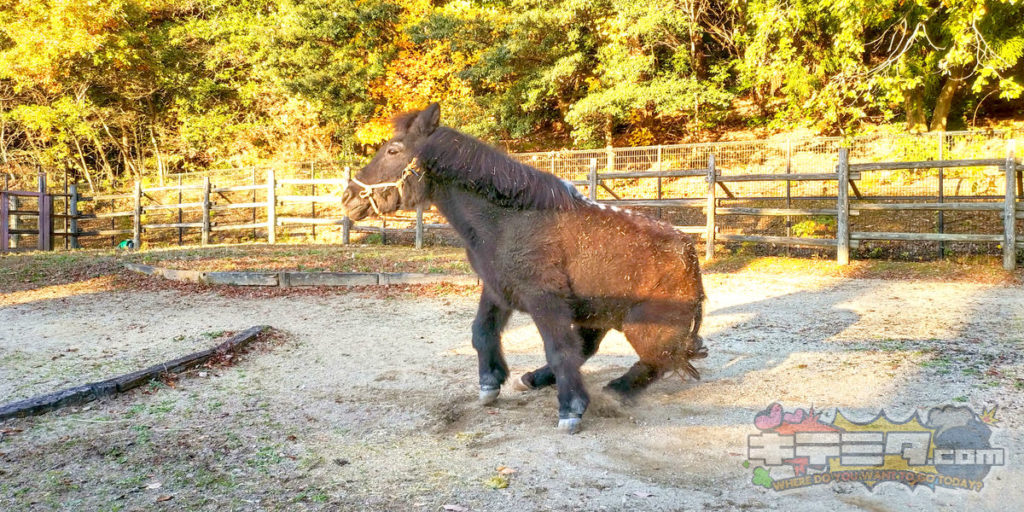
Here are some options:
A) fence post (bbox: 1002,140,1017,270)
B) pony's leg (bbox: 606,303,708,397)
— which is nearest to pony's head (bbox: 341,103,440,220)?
pony's leg (bbox: 606,303,708,397)

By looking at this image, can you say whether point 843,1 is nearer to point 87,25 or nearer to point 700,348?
point 700,348

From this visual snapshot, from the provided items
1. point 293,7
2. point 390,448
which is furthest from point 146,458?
point 293,7

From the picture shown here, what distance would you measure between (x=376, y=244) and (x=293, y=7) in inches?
527

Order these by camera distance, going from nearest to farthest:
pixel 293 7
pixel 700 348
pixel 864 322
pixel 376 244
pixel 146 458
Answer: pixel 146 458, pixel 700 348, pixel 864 322, pixel 376 244, pixel 293 7

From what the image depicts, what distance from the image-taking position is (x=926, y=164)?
1273cm

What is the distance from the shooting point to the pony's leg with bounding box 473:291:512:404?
4785mm

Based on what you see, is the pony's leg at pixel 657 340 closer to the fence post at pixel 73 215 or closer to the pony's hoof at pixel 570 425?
the pony's hoof at pixel 570 425

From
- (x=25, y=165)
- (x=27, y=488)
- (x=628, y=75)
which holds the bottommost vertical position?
(x=27, y=488)

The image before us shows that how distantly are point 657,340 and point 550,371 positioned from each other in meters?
0.95

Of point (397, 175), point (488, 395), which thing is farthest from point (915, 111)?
point (397, 175)

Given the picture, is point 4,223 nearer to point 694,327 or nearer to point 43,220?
point 43,220

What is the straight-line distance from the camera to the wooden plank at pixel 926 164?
12219mm

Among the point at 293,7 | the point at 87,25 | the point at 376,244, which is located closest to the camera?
the point at 376,244

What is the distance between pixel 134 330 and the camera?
788cm
